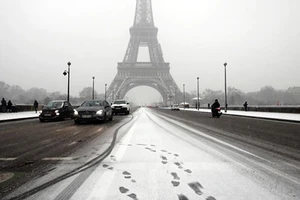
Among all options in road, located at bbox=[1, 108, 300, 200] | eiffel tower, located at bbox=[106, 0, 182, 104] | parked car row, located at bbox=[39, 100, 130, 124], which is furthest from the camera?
eiffel tower, located at bbox=[106, 0, 182, 104]

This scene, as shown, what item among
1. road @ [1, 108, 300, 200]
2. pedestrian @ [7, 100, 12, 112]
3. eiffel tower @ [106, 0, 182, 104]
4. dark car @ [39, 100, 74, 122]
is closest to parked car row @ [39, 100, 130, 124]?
dark car @ [39, 100, 74, 122]

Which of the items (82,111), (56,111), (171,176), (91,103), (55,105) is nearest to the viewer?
(171,176)

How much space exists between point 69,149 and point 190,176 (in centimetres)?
333

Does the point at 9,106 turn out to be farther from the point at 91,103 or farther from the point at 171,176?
the point at 171,176

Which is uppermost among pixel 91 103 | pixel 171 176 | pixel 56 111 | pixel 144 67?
pixel 144 67

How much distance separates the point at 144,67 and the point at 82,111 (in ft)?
230

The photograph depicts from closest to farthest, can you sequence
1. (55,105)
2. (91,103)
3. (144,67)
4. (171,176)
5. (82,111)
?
(171,176), (82,111), (91,103), (55,105), (144,67)

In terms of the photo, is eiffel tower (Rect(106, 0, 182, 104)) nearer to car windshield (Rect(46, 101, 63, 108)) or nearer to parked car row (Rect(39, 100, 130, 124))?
car windshield (Rect(46, 101, 63, 108))

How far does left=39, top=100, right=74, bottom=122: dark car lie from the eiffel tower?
56954mm

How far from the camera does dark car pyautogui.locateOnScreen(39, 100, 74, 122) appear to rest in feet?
52.0

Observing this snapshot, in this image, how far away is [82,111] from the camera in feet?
42.0

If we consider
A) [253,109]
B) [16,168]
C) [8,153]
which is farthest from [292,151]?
[253,109]

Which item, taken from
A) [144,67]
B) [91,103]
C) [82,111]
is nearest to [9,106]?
[91,103]

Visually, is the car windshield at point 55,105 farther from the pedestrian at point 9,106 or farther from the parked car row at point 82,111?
the pedestrian at point 9,106
